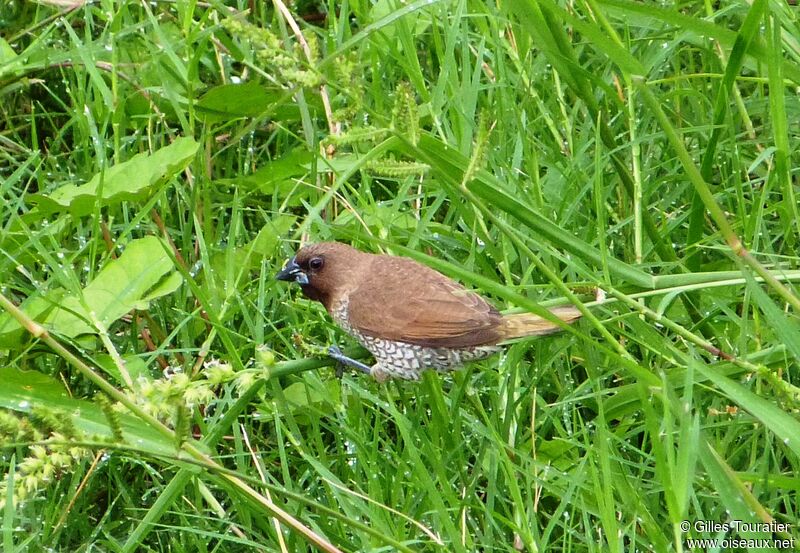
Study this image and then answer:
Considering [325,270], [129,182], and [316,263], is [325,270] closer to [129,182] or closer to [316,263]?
[316,263]

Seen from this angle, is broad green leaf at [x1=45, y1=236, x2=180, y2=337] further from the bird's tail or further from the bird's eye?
the bird's tail

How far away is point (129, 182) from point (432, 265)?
5.47 ft

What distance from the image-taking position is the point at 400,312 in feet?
12.1

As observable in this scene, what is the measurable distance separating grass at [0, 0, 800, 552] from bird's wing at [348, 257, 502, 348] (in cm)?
12

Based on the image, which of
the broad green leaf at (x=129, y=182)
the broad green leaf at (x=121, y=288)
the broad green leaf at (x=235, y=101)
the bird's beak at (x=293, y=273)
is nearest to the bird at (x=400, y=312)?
the bird's beak at (x=293, y=273)

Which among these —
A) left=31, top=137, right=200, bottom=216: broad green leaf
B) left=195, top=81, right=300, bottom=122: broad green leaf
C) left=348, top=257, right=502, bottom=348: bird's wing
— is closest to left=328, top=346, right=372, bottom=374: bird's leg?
left=348, top=257, right=502, bottom=348: bird's wing

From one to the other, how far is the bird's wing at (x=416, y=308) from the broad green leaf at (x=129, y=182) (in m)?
0.71

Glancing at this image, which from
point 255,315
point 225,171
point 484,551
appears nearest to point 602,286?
point 484,551

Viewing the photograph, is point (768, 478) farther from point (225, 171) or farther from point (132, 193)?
point (225, 171)

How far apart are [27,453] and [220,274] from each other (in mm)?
873

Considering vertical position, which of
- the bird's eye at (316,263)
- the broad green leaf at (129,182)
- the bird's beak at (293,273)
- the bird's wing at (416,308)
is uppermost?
the broad green leaf at (129,182)

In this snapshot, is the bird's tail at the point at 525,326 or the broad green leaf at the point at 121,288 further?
the broad green leaf at the point at 121,288

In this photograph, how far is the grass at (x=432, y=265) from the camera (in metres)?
2.68

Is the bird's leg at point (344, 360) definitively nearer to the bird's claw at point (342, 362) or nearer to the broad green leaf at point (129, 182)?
the bird's claw at point (342, 362)
